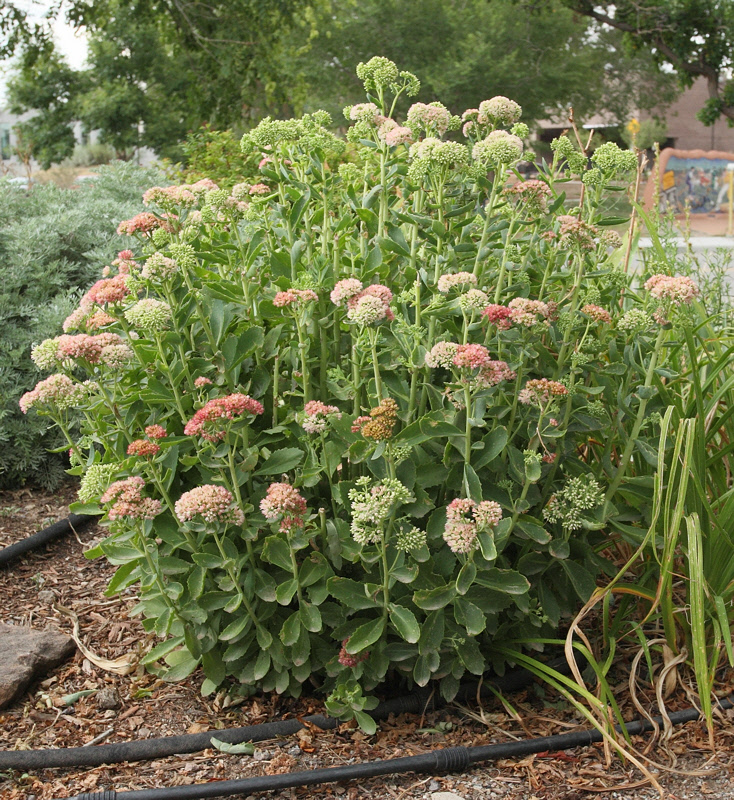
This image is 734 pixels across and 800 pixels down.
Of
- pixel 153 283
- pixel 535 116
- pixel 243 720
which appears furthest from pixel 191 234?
pixel 535 116

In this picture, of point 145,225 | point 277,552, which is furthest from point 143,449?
point 145,225

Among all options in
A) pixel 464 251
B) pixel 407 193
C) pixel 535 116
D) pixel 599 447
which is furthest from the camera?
pixel 535 116

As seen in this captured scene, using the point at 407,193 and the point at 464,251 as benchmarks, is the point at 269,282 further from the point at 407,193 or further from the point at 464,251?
the point at 464,251

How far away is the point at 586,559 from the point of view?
226 cm

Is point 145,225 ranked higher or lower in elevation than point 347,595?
higher

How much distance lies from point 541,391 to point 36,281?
11.9ft

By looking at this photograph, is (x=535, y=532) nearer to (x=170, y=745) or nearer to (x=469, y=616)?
(x=469, y=616)

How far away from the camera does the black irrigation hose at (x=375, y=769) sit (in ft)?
6.30

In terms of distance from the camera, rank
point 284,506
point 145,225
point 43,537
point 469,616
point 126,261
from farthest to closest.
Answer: point 43,537 < point 126,261 < point 145,225 < point 469,616 < point 284,506

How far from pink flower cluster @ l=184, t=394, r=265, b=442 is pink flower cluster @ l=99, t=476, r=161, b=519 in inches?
8.2

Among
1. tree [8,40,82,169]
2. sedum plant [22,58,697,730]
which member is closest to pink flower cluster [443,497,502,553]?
sedum plant [22,58,697,730]

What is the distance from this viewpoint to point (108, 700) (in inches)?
94.2

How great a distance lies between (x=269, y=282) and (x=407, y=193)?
0.52m

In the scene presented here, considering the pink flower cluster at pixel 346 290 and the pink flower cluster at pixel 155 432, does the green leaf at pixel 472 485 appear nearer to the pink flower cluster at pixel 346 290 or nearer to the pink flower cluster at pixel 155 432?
the pink flower cluster at pixel 346 290
